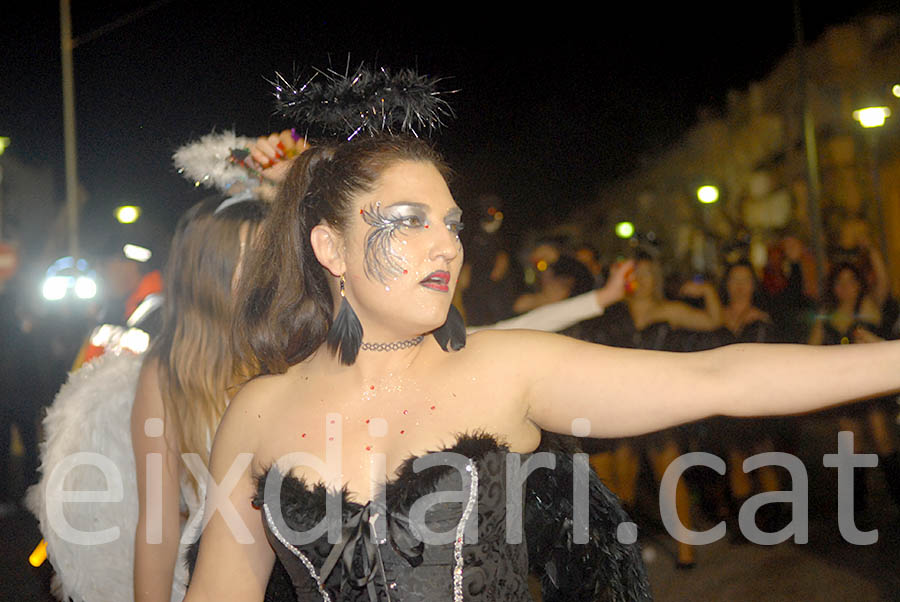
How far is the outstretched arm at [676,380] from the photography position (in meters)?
1.61

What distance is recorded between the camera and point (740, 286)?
6031 millimetres

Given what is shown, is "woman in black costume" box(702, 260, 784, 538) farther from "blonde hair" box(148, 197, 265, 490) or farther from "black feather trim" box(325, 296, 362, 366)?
"black feather trim" box(325, 296, 362, 366)

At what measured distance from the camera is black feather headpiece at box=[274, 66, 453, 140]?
212 cm

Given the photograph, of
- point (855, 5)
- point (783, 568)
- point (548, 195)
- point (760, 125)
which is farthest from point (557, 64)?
point (783, 568)

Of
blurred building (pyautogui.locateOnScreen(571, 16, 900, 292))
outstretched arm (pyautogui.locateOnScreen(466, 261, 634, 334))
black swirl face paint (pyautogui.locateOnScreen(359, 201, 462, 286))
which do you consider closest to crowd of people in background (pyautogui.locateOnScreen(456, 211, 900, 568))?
blurred building (pyautogui.locateOnScreen(571, 16, 900, 292))

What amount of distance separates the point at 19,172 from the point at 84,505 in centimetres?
1577

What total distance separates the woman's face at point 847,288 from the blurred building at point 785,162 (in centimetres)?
135

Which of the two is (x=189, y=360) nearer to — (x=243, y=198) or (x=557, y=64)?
(x=243, y=198)

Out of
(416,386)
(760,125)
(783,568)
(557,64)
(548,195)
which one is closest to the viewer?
(416,386)

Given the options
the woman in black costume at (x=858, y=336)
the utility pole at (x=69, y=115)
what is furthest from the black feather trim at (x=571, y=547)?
the utility pole at (x=69, y=115)

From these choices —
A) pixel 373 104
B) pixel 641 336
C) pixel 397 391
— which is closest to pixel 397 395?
pixel 397 391

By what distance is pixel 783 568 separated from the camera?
526 cm

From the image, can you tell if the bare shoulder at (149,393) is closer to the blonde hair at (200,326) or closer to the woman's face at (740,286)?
the blonde hair at (200,326)

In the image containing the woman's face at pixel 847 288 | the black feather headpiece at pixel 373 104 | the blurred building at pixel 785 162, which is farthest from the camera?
the blurred building at pixel 785 162
